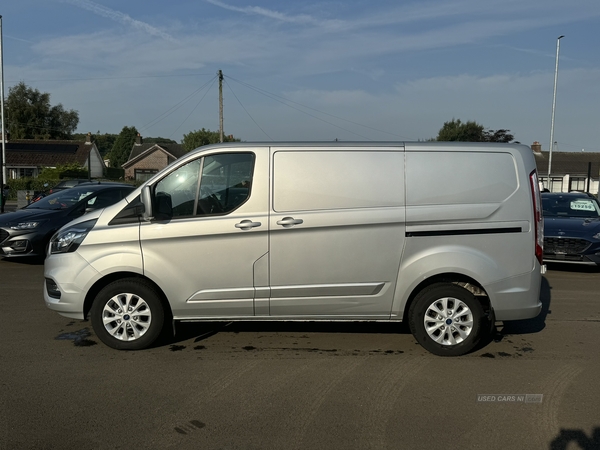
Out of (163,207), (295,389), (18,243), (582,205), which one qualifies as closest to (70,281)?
(163,207)

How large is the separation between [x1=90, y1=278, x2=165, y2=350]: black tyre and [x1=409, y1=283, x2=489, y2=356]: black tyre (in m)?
2.67

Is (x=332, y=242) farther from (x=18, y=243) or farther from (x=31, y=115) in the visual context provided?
(x=31, y=115)

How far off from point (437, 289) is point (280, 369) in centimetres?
177

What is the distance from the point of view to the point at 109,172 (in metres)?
66.6

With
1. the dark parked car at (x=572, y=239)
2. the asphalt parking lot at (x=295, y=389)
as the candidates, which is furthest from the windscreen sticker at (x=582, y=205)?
the asphalt parking lot at (x=295, y=389)

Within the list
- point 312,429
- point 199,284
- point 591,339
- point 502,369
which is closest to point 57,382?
point 199,284

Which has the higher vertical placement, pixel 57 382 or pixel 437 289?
pixel 437 289

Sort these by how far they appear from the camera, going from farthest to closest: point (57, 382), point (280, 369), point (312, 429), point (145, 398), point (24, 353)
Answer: point (24, 353), point (280, 369), point (57, 382), point (145, 398), point (312, 429)

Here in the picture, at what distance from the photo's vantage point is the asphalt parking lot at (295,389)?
159 inches

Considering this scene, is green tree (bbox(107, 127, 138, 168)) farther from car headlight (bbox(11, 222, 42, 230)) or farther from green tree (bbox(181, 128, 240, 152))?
car headlight (bbox(11, 222, 42, 230))

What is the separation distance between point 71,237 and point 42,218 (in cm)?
546

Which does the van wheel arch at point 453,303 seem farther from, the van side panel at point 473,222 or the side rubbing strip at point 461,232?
the side rubbing strip at point 461,232

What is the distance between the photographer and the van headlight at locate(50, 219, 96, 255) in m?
5.88

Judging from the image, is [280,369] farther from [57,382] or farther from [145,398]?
[57,382]
